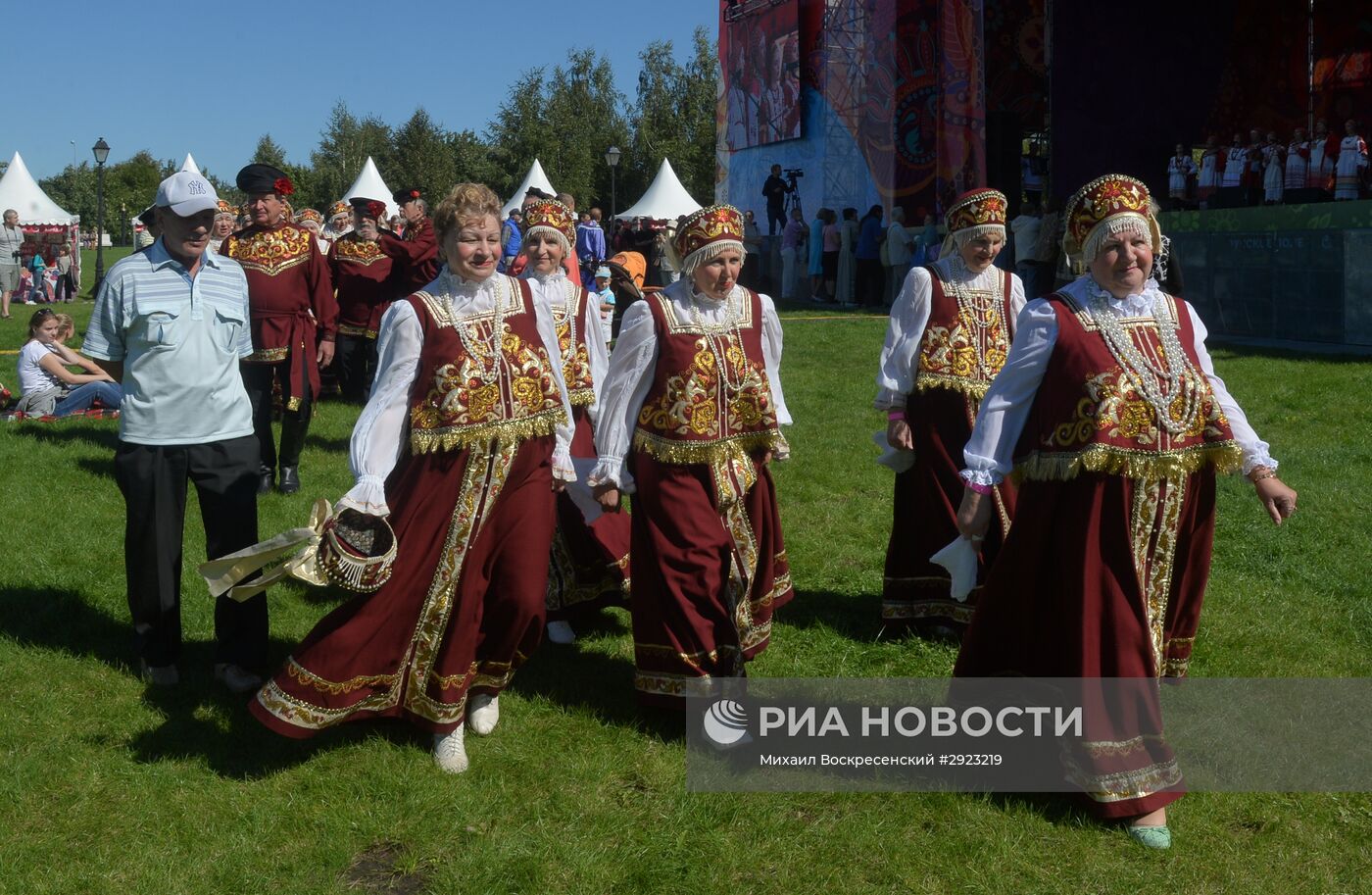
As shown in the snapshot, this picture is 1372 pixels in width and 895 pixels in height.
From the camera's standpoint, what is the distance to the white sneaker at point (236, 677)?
5.11m

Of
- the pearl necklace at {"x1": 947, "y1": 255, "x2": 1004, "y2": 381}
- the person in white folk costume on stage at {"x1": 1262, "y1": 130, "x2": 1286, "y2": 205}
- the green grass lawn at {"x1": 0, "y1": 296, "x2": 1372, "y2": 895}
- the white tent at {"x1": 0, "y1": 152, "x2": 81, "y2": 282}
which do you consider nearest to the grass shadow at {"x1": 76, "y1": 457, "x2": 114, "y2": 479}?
the green grass lawn at {"x1": 0, "y1": 296, "x2": 1372, "y2": 895}

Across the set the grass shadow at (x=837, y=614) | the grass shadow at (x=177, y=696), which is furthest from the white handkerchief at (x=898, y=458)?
the grass shadow at (x=177, y=696)

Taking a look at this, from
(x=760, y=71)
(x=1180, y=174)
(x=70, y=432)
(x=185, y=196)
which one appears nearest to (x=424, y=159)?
(x=760, y=71)

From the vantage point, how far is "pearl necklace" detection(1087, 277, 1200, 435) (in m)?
3.92

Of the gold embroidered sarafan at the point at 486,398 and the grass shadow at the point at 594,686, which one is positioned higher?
the gold embroidered sarafan at the point at 486,398

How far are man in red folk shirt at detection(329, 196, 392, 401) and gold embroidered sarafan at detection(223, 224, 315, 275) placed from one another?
192 centimetres

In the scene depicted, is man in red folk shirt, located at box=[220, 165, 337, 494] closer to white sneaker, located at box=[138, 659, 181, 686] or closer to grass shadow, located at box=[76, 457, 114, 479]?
grass shadow, located at box=[76, 457, 114, 479]

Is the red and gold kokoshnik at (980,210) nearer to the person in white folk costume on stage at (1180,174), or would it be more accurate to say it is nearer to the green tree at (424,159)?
the person in white folk costume on stage at (1180,174)

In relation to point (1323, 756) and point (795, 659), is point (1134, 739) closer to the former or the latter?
point (1323, 756)

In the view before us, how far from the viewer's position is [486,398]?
14.4 ft

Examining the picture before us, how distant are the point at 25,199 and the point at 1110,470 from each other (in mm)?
36472

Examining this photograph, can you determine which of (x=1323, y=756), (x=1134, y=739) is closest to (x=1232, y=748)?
(x=1323, y=756)

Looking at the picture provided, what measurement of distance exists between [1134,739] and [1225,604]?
2.55 meters

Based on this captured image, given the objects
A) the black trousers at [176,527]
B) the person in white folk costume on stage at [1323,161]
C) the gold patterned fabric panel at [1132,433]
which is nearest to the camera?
the gold patterned fabric panel at [1132,433]
